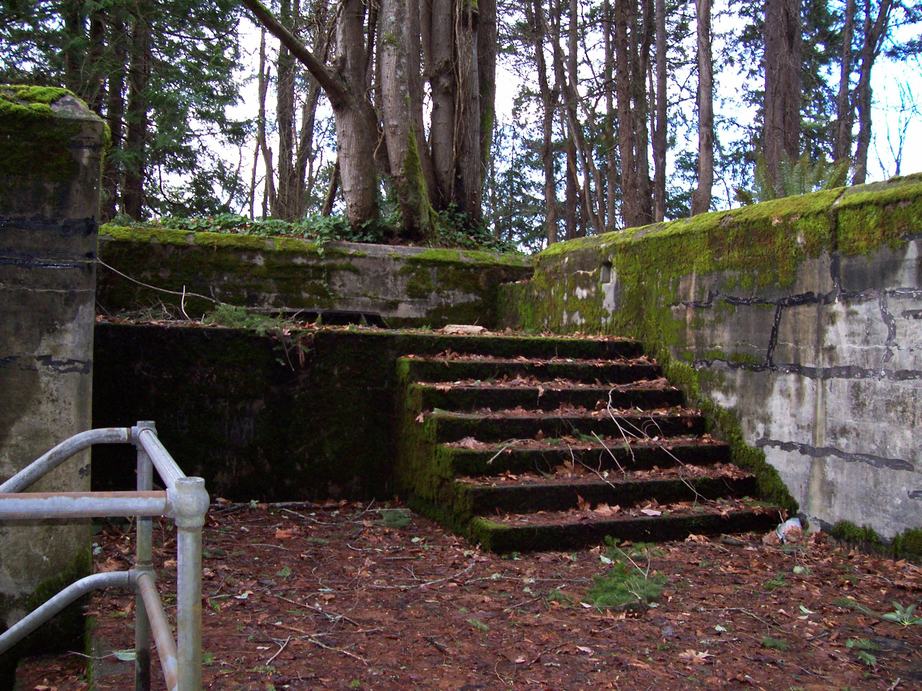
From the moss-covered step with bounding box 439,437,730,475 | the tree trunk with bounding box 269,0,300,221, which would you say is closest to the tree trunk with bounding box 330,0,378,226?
the moss-covered step with bounding box 439,437,730,475

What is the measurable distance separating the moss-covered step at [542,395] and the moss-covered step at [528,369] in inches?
5.4

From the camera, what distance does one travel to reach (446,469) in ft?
15.0

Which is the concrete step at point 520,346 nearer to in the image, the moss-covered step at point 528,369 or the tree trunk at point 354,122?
the moss-covered step at point 528,369

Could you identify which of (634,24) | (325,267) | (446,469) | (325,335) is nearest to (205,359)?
(325,335)

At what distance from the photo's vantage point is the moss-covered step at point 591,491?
14.2 feet

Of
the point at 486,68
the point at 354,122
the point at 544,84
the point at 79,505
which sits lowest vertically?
the point at 79,505

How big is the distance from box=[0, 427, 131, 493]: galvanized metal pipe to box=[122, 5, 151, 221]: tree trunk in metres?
11.2

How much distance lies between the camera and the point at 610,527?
4258mm

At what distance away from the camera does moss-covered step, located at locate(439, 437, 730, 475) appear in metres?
4.60

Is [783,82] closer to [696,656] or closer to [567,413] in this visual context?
[567,413]

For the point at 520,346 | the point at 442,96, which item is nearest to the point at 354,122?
the point at 442,96

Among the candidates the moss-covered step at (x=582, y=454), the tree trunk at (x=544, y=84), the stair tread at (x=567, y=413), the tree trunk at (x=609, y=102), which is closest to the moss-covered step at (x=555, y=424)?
the stair tread at (x=567, y=413)

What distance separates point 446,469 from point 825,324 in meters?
2.53

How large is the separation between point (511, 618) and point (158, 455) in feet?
6.34
